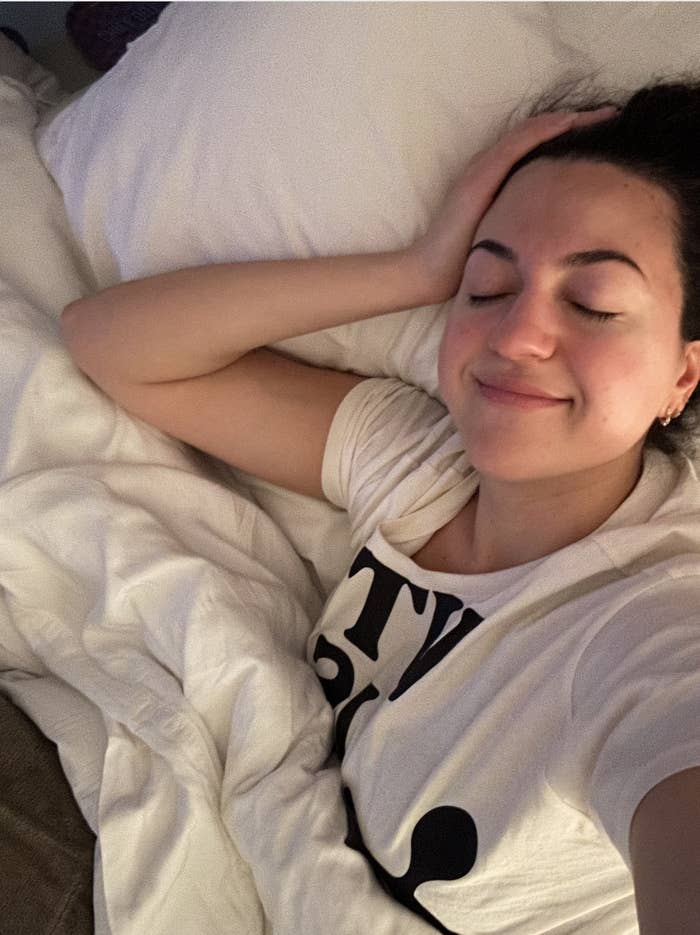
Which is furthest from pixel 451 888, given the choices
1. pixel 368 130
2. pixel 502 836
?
pixel 368 130

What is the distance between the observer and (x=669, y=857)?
53cm

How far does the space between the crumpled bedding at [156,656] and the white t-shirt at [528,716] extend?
59 mm

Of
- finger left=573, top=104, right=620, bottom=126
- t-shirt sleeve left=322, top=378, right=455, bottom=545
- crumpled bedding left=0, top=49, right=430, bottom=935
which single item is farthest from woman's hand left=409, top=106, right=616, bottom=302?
crumpled bedding left=0, top=49, right=430, bottom=935

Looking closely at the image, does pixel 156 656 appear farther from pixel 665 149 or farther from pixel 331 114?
pixel 665 149

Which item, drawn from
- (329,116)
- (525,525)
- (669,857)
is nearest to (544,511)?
(525,525)

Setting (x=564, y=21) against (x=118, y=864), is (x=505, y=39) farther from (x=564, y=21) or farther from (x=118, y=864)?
(x=118, y=864)

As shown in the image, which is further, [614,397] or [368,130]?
[368,130]

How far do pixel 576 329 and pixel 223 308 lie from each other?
0.41 meters

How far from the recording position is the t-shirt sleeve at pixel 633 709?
0.56 m


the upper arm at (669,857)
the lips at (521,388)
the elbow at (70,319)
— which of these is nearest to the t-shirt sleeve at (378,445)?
the lips at (521,388)

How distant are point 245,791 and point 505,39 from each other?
0.83 m

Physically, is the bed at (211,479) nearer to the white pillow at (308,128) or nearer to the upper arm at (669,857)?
the white pillow at (308,128)

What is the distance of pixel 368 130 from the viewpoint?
93 centimetres

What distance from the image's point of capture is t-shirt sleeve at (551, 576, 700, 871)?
56cm
